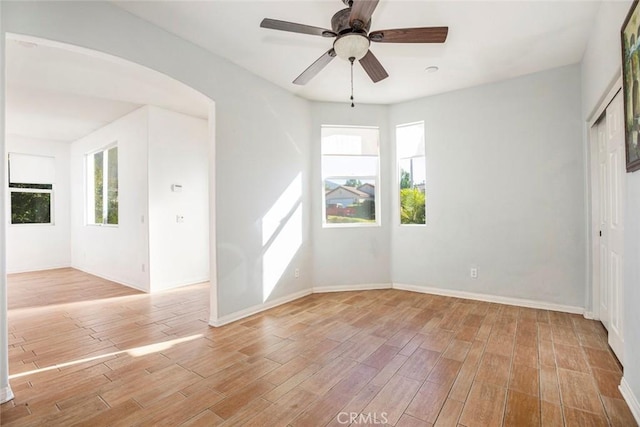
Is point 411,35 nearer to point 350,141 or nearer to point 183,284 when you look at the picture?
point 350,141

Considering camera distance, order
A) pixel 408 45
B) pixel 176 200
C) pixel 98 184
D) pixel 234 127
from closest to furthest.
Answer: pixel 408 45 → pixel 234 127 → pixel 176 200 → pixel 98 184

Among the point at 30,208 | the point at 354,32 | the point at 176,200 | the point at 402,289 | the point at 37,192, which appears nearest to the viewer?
the point at 354,32

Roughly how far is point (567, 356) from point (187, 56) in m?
4.31

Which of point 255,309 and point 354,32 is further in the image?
point 255,309

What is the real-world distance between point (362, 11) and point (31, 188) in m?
7.96

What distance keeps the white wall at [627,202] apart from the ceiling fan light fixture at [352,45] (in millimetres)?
1642

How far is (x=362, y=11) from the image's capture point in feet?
6.30

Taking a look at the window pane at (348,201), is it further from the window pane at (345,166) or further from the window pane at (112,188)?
the window pane at (112,188)

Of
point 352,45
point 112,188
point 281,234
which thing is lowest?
point 281,234

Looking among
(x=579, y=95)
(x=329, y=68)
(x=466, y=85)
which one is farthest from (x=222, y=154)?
(x=579, y=95)

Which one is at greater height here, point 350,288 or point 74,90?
point 74,90

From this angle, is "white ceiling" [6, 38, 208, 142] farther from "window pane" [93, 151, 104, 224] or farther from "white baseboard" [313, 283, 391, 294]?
"white baseboard" [313, 283, 391, 294]

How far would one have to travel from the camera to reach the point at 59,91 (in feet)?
13.0

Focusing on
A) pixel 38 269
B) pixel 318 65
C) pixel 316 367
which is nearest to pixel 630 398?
pixel 316 367
